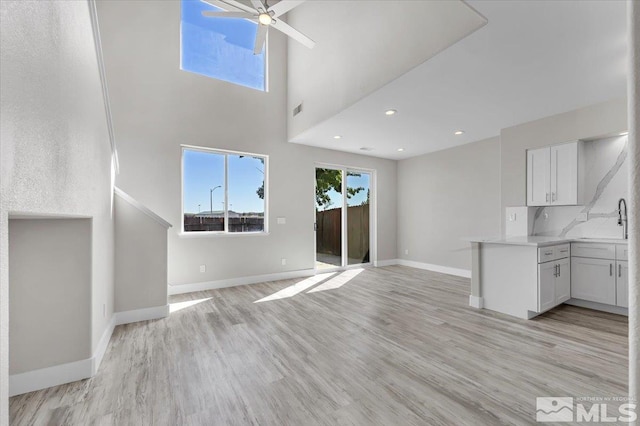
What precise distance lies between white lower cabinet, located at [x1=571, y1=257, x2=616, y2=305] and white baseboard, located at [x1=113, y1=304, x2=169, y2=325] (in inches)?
209

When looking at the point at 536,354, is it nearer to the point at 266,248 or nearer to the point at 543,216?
the point at 543,216

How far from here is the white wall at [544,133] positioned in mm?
3547

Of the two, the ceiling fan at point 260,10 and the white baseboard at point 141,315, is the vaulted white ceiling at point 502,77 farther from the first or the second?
the white baseboard at point 141,315

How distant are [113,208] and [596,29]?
4804 mm

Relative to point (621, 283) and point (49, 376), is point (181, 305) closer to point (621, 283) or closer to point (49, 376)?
point (49, 376)

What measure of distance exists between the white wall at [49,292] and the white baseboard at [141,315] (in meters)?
1.07

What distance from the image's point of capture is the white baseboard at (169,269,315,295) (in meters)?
4.44

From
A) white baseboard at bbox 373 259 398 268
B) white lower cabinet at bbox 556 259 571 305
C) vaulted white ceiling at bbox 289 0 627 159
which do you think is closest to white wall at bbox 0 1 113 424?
vaulted white ceiling at bbox 289 0 627 159

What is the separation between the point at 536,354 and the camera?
7.98 feet

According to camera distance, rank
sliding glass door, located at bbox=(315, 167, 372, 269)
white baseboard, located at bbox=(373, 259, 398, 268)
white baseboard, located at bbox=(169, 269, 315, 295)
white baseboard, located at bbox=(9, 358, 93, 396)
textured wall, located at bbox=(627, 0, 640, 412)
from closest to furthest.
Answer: textured wall, located at bbox=(627, 0, 640, 412), white baseboard, located at bbox=(9, 358, 93, 396), white baseboard, located at bbox=(169, 269, 315, 295), sliding glass door, located at bbox=(315, 167, 372, 269), white baseboard, located at bbox=(373, 259, 398, 268)

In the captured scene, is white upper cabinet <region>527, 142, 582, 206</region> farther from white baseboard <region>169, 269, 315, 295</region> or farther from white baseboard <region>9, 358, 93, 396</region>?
white baseboard <region>9, 358, 93, 396</region>

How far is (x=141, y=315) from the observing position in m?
3.24

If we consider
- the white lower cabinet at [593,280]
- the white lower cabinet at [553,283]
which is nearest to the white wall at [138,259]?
the white lower cabinet at [553,283]

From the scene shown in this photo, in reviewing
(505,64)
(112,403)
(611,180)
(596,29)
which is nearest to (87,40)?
(112,403)
